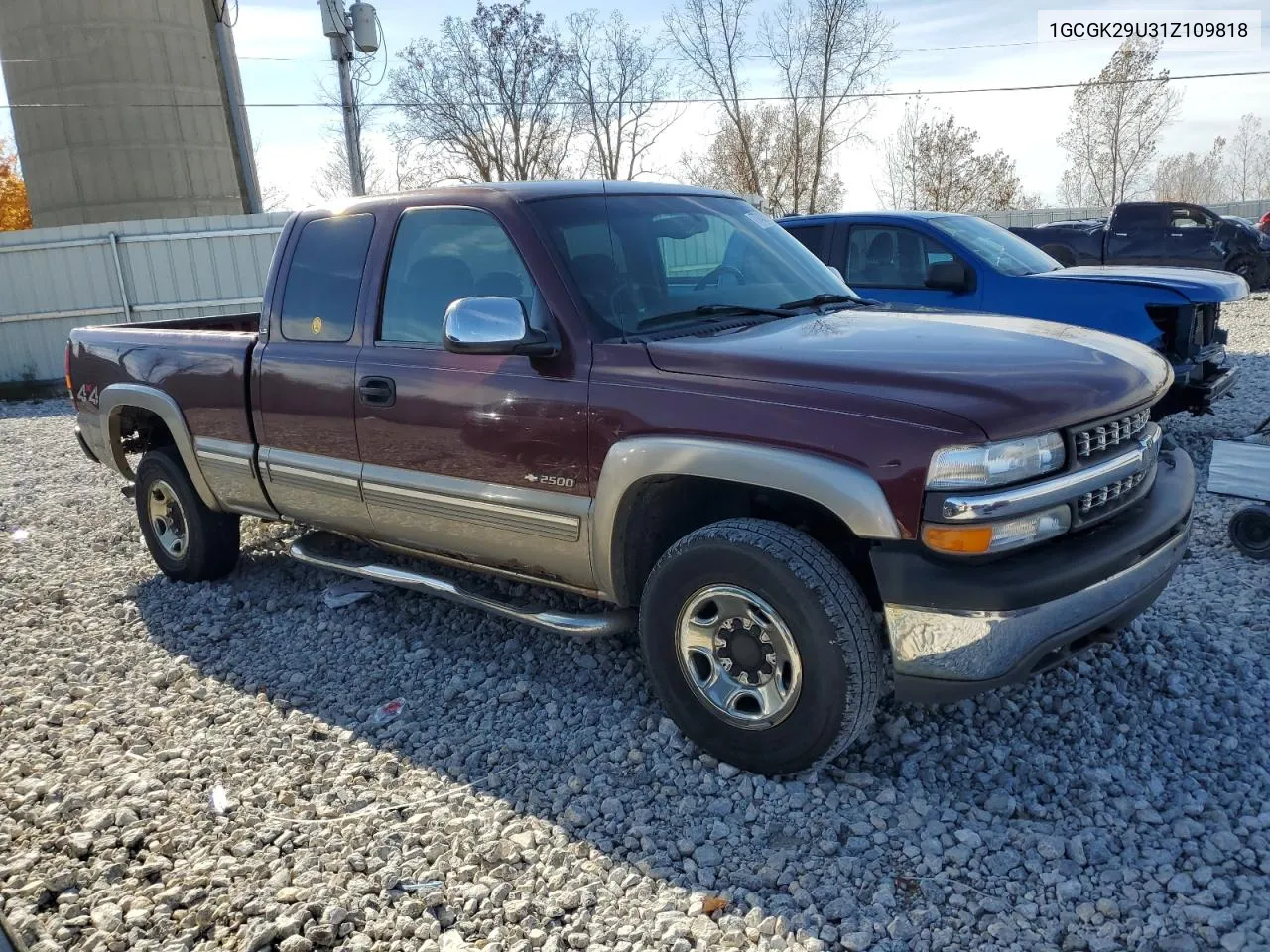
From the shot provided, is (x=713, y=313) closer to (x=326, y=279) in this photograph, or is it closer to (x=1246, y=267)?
(x=326, y=279)

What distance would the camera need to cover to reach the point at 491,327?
3.37m

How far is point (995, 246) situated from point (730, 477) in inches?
226

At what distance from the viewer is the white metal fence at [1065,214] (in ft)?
82.6

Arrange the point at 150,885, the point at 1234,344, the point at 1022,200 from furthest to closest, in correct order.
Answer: the point at 1022,200, the point at 1234,344, the point at 150,885

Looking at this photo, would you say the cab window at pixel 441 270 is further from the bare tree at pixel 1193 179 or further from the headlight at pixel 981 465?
the bare tree at pixel 1193 179

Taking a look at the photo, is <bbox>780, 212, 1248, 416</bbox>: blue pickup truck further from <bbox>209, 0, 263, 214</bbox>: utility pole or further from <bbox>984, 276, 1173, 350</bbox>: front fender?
<bbox>209, 0, 263, 214</bbox>: utility pole

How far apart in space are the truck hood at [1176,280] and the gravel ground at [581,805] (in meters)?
A: 2.97

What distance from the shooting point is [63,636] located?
15.8 ft

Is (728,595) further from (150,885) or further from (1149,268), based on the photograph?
(1149,268)

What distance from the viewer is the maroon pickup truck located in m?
2.76

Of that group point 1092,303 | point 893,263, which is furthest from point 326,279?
point 1092,303

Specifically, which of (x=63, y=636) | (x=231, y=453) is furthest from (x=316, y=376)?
(x=63, y=636)

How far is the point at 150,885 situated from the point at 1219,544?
506 cm

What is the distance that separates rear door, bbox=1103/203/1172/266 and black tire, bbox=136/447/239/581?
1663cm
